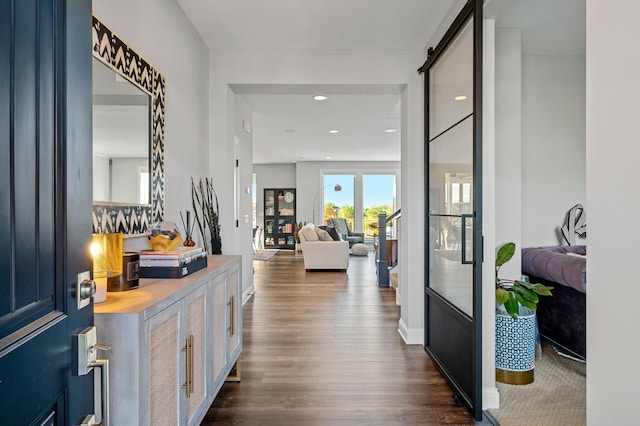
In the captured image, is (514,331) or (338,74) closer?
(514,331)

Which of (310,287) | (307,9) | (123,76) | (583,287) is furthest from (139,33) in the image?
(310,287)

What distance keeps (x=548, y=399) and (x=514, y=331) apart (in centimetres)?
42

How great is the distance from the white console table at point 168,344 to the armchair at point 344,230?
886 centimetres

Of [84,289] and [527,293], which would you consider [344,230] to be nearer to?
[527,293]

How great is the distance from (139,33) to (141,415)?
198 centimetres

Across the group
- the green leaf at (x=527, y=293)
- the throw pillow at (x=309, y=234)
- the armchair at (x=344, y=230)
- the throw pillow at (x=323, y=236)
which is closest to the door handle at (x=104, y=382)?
the green leaf at (x=527, y=293)

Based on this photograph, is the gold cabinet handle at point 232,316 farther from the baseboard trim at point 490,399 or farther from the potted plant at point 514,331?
the potted plant at point 514,331

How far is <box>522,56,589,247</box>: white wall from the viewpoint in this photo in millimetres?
3801

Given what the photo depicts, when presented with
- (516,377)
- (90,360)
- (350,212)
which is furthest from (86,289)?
(350,212)

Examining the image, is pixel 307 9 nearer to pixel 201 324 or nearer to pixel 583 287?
pixel 201 324

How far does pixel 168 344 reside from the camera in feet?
4.91

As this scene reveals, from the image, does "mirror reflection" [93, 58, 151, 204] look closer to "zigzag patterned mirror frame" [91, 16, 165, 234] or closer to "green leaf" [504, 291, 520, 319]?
"zigzag patterned mirror frame" [91, 16, 165, 234]

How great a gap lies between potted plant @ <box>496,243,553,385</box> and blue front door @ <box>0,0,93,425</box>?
2406 millimetres

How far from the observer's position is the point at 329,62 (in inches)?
146
